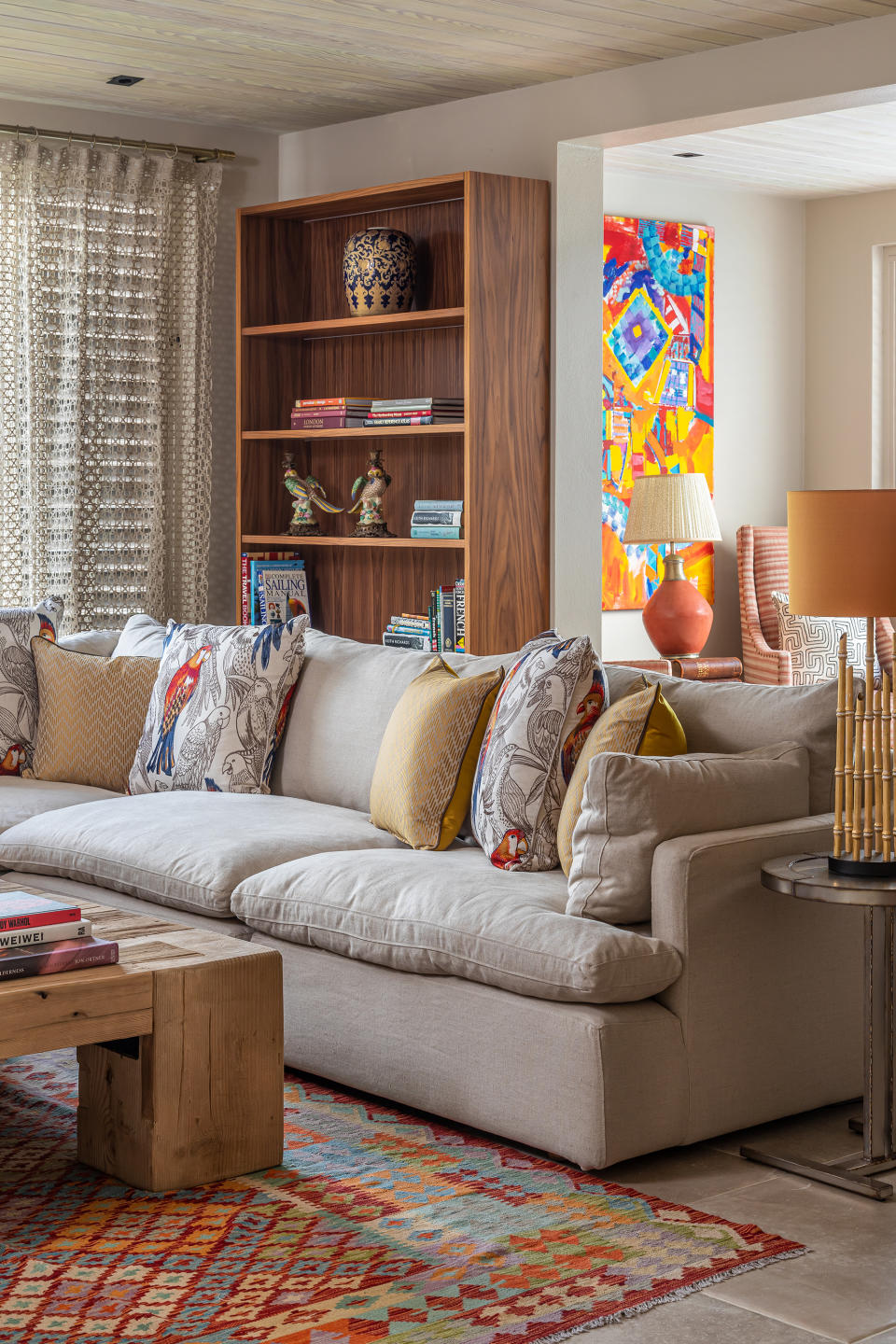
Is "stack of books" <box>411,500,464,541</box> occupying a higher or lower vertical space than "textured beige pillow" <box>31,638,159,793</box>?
higher

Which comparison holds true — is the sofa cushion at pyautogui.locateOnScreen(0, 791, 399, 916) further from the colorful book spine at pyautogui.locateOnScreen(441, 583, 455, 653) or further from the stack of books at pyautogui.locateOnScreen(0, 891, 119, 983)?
the colorful book spine at pyautogui.locateOnScreen(441, 583, 455, 653)

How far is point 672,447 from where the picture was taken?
769 cm

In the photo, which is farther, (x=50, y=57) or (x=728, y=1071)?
(x=50, y=57)

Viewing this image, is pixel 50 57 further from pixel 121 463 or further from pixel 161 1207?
pixel 161 1207

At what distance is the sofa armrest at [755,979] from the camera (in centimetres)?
286

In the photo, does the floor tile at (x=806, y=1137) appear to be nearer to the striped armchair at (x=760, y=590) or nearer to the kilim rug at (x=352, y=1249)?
the kilim rug at (x=352, y=1249)

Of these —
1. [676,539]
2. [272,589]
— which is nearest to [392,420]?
[272,589]

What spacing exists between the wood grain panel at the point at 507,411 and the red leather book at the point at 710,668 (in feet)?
4.89

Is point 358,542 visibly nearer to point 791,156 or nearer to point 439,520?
point 439,520

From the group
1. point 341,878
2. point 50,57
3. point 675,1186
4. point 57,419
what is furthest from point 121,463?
point 675,1186

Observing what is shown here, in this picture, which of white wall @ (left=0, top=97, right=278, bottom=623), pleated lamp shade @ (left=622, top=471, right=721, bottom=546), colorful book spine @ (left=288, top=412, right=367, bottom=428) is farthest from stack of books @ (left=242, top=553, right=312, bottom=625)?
pleated lamp shade @ (left=622, top=471, right=721, bottom=546)

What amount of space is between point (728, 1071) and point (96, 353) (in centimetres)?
373

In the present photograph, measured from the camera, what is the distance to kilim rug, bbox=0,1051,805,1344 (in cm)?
223

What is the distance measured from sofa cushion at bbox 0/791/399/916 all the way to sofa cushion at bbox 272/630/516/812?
10 cm
